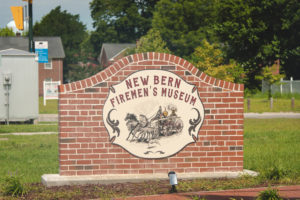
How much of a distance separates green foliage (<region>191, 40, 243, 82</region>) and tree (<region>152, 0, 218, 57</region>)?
11.8m

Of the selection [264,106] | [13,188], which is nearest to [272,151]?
[13,188]

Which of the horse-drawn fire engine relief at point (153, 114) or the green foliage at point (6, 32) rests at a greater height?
the green foliage at point (6, 32)

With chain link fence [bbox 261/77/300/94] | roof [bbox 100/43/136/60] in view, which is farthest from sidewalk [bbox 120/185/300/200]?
roof [bbox 100/43/136/60]

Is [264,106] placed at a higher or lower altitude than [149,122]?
lower

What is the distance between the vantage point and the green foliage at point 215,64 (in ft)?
118

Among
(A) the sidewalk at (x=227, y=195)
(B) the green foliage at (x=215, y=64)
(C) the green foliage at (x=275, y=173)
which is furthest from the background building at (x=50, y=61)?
(A) the sidewalk at (x=227, y=195)

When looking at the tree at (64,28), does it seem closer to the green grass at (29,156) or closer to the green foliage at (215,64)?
the green foliage at (215,64)

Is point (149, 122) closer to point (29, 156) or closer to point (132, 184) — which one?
point (132, 184)

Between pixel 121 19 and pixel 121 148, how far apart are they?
7273 cm

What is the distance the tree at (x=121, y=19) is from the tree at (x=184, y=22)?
60.7 feet

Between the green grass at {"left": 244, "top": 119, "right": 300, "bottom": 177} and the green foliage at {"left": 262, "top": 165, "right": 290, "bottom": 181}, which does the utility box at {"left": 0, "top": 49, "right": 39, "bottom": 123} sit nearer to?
the green grass at {"left": 244, "top": 119, "right": 300, "bottom": 177}

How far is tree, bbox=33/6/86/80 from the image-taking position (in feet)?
277

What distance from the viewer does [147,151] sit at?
27.6 ft

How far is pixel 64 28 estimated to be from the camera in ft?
280
